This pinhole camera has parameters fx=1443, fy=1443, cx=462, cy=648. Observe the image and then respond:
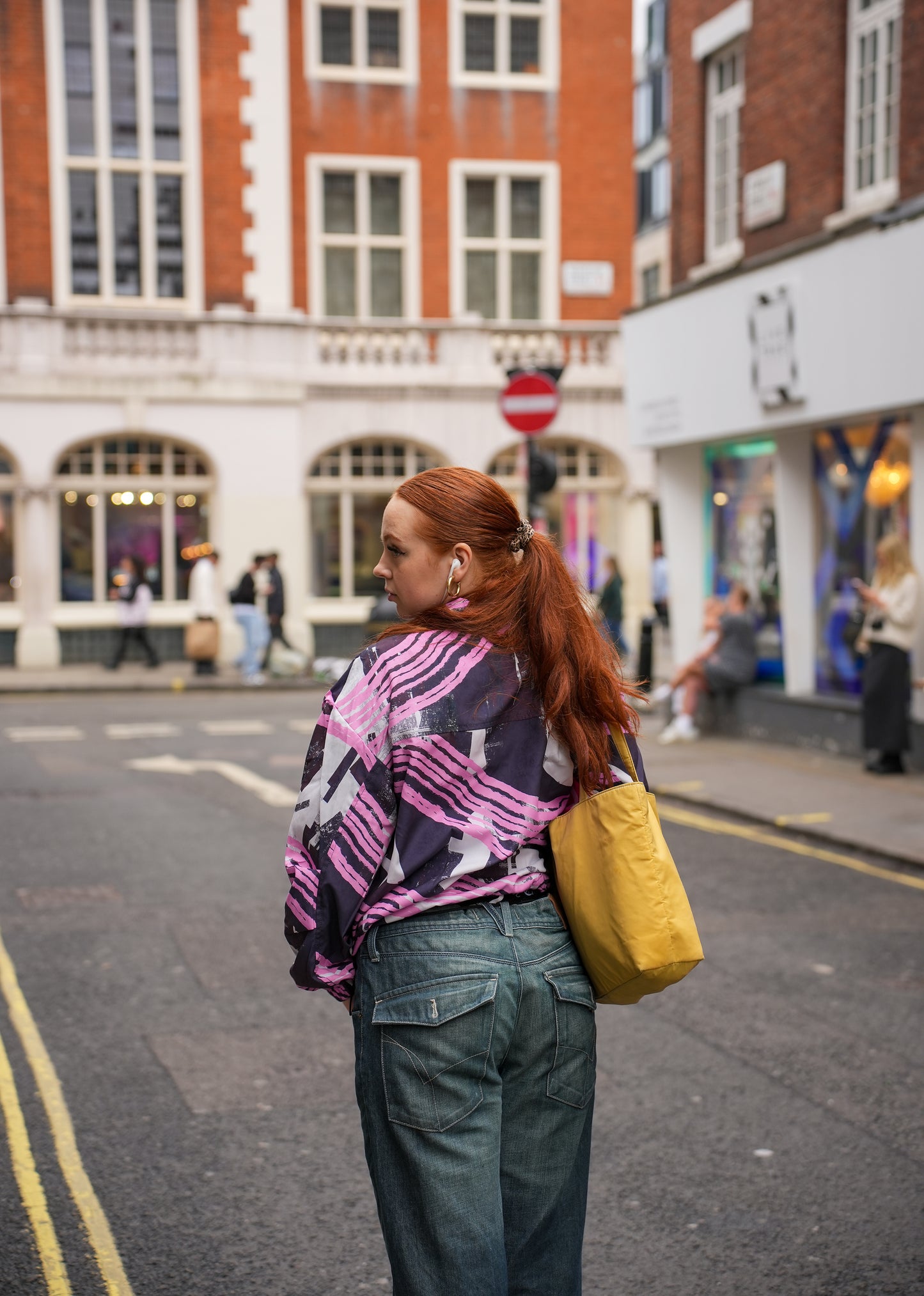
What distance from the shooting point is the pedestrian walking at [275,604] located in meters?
21.5

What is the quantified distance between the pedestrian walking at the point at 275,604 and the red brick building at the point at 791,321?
745 centimetres

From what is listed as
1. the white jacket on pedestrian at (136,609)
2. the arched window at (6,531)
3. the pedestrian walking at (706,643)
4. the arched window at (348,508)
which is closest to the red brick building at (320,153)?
the arched window at (348,508)

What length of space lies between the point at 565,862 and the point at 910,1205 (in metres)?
2.16

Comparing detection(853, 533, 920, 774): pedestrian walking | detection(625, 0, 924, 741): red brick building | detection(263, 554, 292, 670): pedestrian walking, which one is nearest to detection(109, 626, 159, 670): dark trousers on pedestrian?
detection(263, 554, 292, 670): pedestrian walking

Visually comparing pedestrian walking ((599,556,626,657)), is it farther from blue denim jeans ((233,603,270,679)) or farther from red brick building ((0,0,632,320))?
red brick building ((0,0,632,320))

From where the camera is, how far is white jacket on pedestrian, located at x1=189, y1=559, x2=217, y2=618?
2075 cm

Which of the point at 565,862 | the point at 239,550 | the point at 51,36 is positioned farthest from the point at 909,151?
the point at 51,36

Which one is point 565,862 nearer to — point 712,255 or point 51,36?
point 712,255

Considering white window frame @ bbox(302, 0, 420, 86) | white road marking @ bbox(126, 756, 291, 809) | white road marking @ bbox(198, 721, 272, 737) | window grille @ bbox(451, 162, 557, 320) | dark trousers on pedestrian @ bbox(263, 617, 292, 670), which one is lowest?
white road marking @ bbox(198, 721, 272, 737)

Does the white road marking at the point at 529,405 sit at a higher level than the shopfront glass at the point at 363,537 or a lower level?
higher

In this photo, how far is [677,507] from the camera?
50.8ft

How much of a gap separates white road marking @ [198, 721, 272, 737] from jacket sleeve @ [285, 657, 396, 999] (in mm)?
12684

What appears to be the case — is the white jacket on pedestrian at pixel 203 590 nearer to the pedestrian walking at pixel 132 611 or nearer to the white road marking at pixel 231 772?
the pedestrian walking at pixel 132 611

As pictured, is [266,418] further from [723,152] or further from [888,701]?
[888,701]
